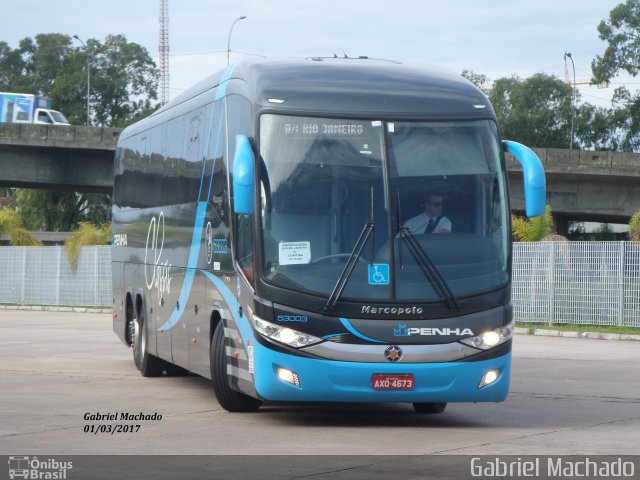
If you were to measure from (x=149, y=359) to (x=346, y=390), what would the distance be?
7.13m

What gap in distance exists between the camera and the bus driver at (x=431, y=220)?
11.9m

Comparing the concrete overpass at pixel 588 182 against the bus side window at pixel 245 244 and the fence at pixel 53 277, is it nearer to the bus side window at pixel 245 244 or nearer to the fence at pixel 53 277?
the fence at pixel 53 277

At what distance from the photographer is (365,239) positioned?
1172cm

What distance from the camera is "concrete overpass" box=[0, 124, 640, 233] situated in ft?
Answer: 156

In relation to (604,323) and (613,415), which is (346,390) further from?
(604,323)

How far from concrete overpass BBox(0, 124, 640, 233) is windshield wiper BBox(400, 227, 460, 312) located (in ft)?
114

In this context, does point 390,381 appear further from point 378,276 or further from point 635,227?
point 635,227

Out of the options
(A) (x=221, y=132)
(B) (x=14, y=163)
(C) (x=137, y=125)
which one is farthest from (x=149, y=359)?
(B) (x=14, y=163)

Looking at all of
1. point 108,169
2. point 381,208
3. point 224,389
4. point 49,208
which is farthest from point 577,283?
point 49,208

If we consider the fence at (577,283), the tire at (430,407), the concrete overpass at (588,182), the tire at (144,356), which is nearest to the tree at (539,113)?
the concrete overpass at (588,182)

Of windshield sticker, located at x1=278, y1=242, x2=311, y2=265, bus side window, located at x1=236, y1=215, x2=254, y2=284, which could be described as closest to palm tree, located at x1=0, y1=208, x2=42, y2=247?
bus side window, located at x1=236, y1=215, x2=254, y2=284

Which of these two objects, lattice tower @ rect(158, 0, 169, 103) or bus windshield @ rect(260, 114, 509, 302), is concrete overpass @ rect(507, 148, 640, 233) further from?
lattice tower @ rect(158, 0, 169, 103)

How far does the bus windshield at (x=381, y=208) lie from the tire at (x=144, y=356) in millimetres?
6744

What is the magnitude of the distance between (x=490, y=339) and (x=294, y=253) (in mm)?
2018
